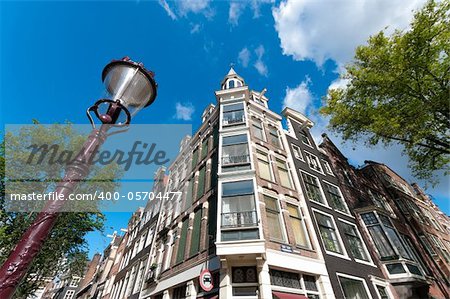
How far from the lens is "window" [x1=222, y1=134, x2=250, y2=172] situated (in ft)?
44.7

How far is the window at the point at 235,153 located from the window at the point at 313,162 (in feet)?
23.2

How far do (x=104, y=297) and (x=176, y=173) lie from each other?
15.9m

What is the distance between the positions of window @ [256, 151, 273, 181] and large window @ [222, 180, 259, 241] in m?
1.96

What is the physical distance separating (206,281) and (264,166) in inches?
305

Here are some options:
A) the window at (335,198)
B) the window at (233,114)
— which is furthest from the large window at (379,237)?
the window at (233,114)

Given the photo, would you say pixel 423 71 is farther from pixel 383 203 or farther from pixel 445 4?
pixel 383 203

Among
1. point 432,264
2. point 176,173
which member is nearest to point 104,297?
point 176,173

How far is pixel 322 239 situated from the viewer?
42.3 feet

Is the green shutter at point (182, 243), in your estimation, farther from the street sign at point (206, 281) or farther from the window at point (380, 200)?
the window at point (380, 200)

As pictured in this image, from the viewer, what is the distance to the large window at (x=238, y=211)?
10523mm

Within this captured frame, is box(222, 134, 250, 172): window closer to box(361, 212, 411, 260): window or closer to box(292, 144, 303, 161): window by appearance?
box(292, 144, 303, 161): window

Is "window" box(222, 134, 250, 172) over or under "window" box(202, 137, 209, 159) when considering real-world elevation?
under

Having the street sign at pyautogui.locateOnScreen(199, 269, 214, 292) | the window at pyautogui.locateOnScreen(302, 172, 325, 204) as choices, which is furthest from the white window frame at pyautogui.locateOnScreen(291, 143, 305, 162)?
the street sign at pyautogui.locateOnScreen(199, 269, 214, 292)

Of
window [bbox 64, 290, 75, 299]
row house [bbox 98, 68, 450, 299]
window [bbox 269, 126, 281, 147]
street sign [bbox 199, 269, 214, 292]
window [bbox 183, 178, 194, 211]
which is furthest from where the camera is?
window [bbox 64, 290, 75, 299]
